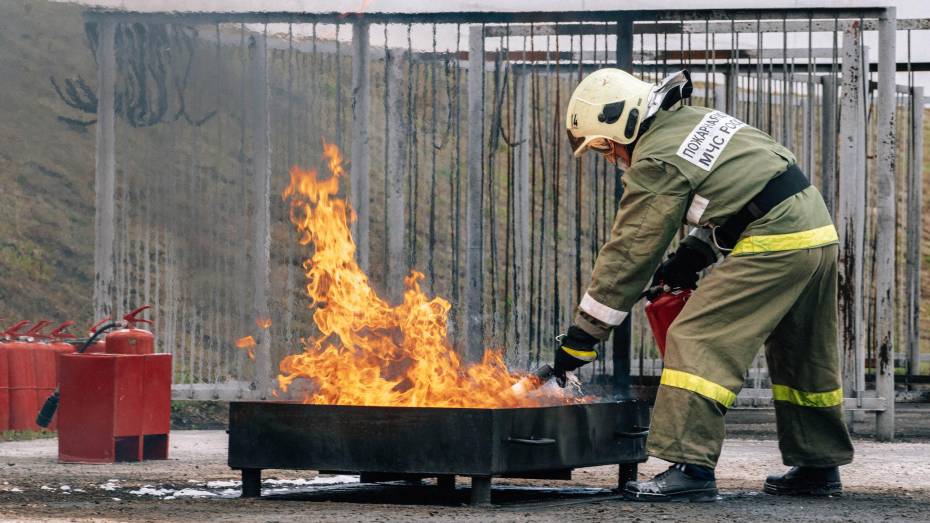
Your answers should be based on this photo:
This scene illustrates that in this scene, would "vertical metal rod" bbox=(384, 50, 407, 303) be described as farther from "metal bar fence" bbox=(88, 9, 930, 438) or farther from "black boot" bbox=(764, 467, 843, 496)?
"black boot" bbox=(764, 467, 843, 496)

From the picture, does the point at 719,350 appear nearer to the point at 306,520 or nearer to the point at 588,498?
the point at 588,498

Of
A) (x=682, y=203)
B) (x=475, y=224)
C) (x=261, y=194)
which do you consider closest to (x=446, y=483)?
(x=682, y=203)

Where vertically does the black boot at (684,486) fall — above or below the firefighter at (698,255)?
below

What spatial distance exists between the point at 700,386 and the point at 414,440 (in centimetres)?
115

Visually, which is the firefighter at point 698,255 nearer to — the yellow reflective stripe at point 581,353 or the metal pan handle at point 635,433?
the yellow reflective stripe at point 581,353

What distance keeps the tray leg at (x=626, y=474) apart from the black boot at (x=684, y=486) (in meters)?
0.64

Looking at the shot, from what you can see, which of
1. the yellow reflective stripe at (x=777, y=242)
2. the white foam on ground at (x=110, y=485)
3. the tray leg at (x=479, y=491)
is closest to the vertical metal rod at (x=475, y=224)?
the white foam on ground at (x=110, y=485)

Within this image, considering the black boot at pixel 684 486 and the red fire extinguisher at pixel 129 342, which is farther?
the red fire extinguisher at pixel 129 342

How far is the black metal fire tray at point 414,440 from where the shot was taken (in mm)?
5980

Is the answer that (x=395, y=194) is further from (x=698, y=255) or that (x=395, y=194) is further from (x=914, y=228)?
(x=914, y=228)

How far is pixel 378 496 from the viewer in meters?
6.84

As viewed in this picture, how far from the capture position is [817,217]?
6465 mm

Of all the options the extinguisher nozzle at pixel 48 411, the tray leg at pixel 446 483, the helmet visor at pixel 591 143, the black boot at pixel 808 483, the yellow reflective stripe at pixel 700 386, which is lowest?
the tray leg at pixel 446 483

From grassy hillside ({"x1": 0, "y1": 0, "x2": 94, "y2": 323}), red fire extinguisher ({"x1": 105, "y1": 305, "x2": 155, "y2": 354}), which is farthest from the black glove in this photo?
grassy hillside ({"x1": 0, "y1": 0, "x2": 94, "y2": 323})
